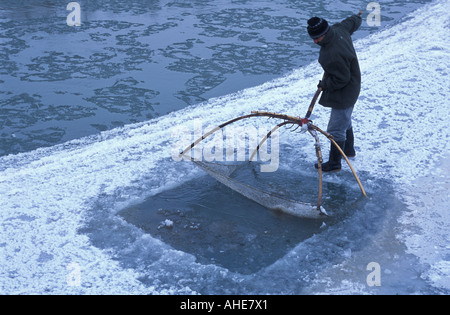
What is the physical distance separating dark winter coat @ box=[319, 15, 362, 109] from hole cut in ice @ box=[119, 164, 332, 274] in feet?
3.03

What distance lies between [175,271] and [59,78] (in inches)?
228

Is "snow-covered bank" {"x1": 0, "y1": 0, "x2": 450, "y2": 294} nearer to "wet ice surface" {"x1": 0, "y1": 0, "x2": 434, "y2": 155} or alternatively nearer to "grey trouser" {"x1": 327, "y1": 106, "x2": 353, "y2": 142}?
"grey trouser" {"x1": 327, "y1": 106, "x2": 353, "y2": 142}

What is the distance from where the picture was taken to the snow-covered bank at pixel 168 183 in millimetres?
3598

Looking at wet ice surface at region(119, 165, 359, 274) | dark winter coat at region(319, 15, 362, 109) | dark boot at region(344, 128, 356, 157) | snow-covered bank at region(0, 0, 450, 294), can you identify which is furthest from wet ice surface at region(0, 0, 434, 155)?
dark winter coat at region(319, 15, 362, 109)

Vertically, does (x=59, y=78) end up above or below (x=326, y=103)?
below

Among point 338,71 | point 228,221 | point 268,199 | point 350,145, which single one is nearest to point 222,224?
point 228,221

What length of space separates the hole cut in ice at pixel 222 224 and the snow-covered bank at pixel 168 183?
12 cm

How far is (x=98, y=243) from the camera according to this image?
156 inches

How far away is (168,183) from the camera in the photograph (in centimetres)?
490

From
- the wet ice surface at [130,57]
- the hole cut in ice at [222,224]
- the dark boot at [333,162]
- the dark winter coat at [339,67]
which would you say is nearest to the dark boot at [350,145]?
the dark boot at [333,162]

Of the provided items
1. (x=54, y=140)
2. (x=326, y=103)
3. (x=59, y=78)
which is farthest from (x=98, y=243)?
(x=59, y=78)

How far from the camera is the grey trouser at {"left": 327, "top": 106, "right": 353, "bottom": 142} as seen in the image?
4.72 meters

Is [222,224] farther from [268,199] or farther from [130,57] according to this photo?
[130,57]
